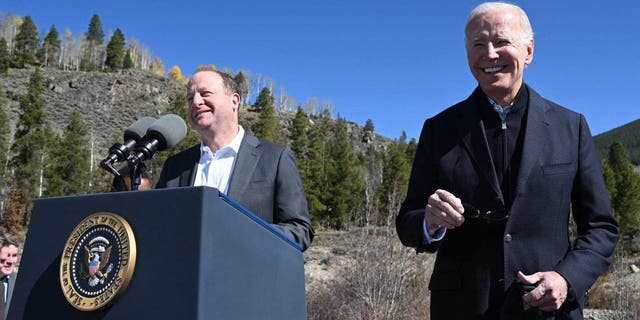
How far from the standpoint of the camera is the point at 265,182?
268 centimetres

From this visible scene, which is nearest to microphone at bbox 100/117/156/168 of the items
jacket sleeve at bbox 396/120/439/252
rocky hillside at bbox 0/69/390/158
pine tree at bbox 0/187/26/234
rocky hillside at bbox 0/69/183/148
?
jacket sleeve at bbox 396/120/439/252

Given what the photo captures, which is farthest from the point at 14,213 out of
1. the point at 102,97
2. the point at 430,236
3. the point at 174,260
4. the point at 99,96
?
the point at 174,260

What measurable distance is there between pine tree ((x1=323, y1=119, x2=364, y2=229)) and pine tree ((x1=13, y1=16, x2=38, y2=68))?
58657 mm

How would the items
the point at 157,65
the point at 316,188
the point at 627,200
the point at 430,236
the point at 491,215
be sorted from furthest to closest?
the point at 157,65, the point at 316,188, the point at 627,200, the point at 430,236, the point at 491,215

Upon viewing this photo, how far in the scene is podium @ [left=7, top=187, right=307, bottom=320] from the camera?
1.39 meters

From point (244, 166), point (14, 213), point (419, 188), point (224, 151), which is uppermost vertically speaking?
point (14, 213)

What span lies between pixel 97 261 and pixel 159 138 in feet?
3.32

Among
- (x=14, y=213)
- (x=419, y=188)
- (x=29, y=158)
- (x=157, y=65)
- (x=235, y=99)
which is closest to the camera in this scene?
(x=419, y=188)

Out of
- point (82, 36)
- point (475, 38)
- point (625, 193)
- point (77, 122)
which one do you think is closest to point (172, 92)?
point (82, 36)

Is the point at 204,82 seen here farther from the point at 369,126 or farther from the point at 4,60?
the point at 369,126

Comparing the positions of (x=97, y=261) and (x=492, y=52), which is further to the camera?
(x=492, y=52)

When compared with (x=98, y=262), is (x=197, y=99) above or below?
above

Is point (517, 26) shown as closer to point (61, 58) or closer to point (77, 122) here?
point (77, 122)

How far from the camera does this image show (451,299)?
189 centimetres
